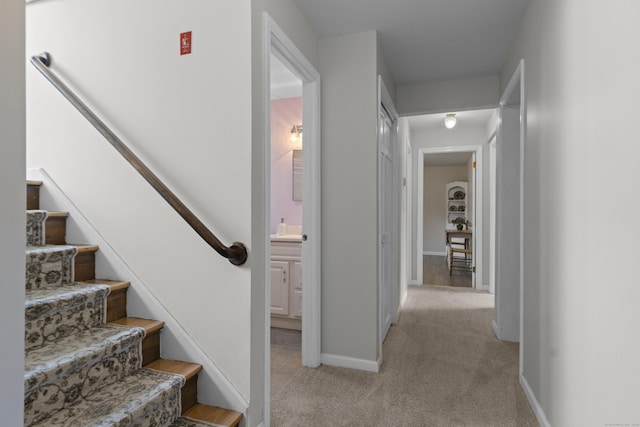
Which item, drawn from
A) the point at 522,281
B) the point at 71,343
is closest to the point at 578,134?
the point at 522,281

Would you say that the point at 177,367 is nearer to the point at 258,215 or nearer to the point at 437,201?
the point at 258,215

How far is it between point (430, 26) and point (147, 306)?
2541 mm

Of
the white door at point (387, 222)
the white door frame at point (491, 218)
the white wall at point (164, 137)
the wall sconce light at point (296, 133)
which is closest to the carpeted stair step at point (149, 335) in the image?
the white wall at point (164, 137)

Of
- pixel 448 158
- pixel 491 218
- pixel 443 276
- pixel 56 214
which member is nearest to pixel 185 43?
pixel 56 214

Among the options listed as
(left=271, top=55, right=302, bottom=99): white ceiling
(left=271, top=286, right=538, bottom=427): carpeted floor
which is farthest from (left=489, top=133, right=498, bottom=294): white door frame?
(left=271, top=55, right=302, bottom=99): white ceiling

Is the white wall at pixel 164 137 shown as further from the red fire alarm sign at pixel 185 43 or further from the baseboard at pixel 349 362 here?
the baseboard at pixel 349 362

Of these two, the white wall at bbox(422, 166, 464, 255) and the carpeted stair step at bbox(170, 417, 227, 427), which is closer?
the carpeted stair step at bbox(170, 417, 227, 427)

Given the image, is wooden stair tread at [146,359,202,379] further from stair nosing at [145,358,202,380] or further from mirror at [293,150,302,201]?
mirror at [293,150,302,201]

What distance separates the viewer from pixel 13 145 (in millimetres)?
805

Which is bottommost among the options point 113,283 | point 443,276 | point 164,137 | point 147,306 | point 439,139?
point 443,276

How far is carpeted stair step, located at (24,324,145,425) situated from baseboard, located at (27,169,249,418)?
16 cm

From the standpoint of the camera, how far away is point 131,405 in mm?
1354

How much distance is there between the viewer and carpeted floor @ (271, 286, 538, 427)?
189cm

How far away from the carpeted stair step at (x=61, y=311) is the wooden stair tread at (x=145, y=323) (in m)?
0.10
